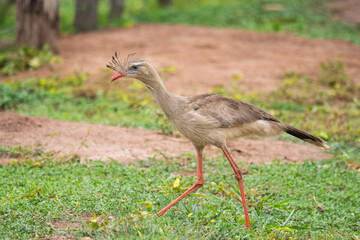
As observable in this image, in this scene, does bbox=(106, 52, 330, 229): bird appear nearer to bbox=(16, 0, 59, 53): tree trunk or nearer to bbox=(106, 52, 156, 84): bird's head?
bbox=(106, 52, 156, 84): bird's head

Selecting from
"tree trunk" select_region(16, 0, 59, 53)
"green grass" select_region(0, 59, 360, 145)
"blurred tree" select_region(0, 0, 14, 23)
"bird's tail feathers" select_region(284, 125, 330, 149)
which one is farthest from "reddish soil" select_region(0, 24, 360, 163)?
"blurred tree" select_region(0, 0, 14, 23)

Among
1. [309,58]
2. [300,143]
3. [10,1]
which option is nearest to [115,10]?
[10,1]

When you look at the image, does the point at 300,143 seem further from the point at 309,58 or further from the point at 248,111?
the point at 309,58

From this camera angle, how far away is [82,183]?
4219mm

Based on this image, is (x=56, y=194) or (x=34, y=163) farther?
(x=34, y=163)

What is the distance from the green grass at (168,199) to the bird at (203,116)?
0.23 m

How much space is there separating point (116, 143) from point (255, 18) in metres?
8.42

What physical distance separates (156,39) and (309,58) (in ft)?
10.3

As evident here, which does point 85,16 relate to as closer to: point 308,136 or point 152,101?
point 152,101

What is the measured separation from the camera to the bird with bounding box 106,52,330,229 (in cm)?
366

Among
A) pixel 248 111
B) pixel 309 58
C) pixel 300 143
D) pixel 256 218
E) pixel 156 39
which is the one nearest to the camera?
pixel 256 218

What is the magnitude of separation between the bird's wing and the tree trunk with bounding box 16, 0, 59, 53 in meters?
5.59

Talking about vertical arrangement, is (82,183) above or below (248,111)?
below

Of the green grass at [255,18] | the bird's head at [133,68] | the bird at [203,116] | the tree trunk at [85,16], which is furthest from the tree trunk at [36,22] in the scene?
the bird's head at [133,68]
